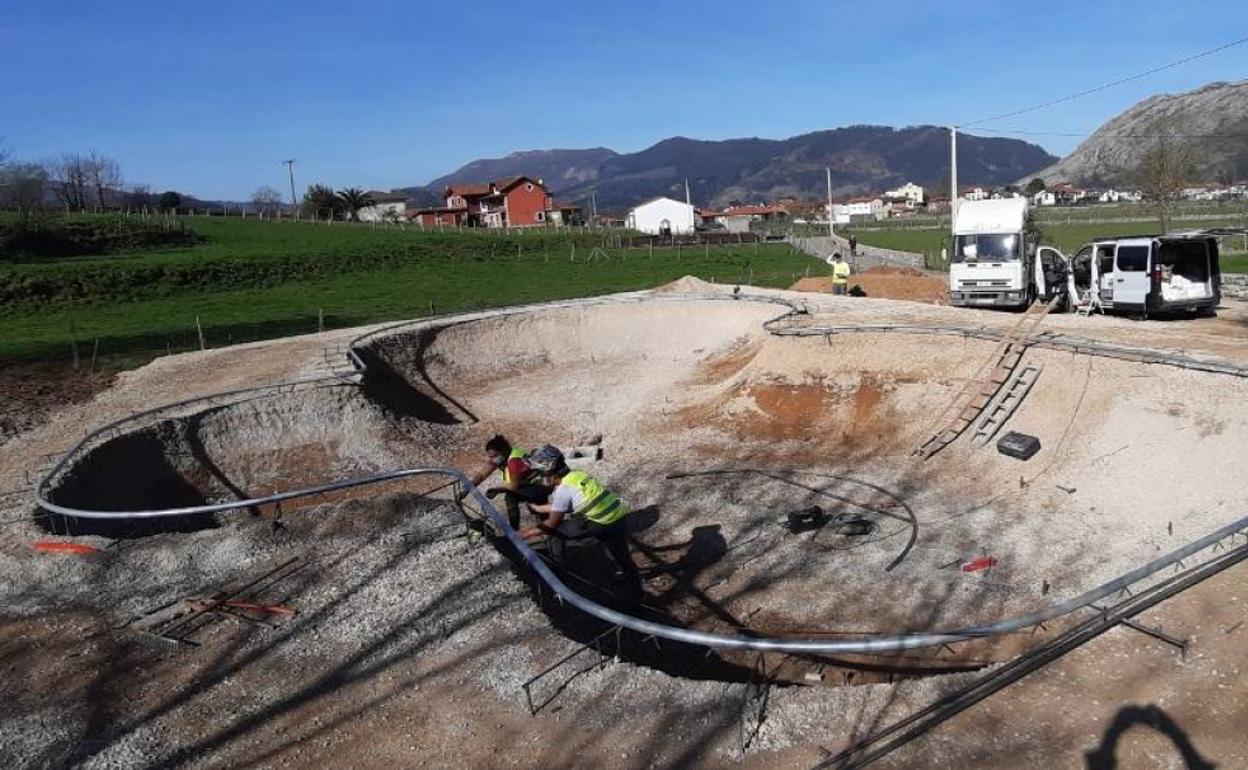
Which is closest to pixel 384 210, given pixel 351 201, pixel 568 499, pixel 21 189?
pixel 351 201

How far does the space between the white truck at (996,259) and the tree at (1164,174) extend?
2134cm

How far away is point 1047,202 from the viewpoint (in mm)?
134500

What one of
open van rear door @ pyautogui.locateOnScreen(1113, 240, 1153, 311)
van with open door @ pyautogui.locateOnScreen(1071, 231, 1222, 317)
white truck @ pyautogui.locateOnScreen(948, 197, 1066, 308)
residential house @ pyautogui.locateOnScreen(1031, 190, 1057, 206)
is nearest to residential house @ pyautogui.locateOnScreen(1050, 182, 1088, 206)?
residential house @ pyautogui.locateOnScreen(1031, 190, 1057, 206)

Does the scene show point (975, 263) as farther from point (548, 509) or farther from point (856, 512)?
point (548, 509)

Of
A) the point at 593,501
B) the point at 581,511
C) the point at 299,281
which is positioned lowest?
the point at 581,511

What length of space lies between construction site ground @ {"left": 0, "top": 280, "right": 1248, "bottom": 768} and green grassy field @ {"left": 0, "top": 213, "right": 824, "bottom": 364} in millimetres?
6890

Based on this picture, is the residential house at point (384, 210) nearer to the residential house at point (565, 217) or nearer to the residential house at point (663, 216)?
the residential house at point (565, 217)

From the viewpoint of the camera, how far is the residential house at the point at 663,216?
3971 inches

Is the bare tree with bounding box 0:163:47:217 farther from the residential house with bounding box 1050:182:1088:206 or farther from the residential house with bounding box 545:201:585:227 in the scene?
the residential house with bounding box 1050:182:1088:206

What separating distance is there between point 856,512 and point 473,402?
12350mm

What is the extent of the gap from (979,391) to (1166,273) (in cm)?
778

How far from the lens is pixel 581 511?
31.0 ft

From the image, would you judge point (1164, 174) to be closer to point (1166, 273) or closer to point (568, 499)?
point (1166, 273)

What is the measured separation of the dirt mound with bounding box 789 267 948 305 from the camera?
29281 millimetres
